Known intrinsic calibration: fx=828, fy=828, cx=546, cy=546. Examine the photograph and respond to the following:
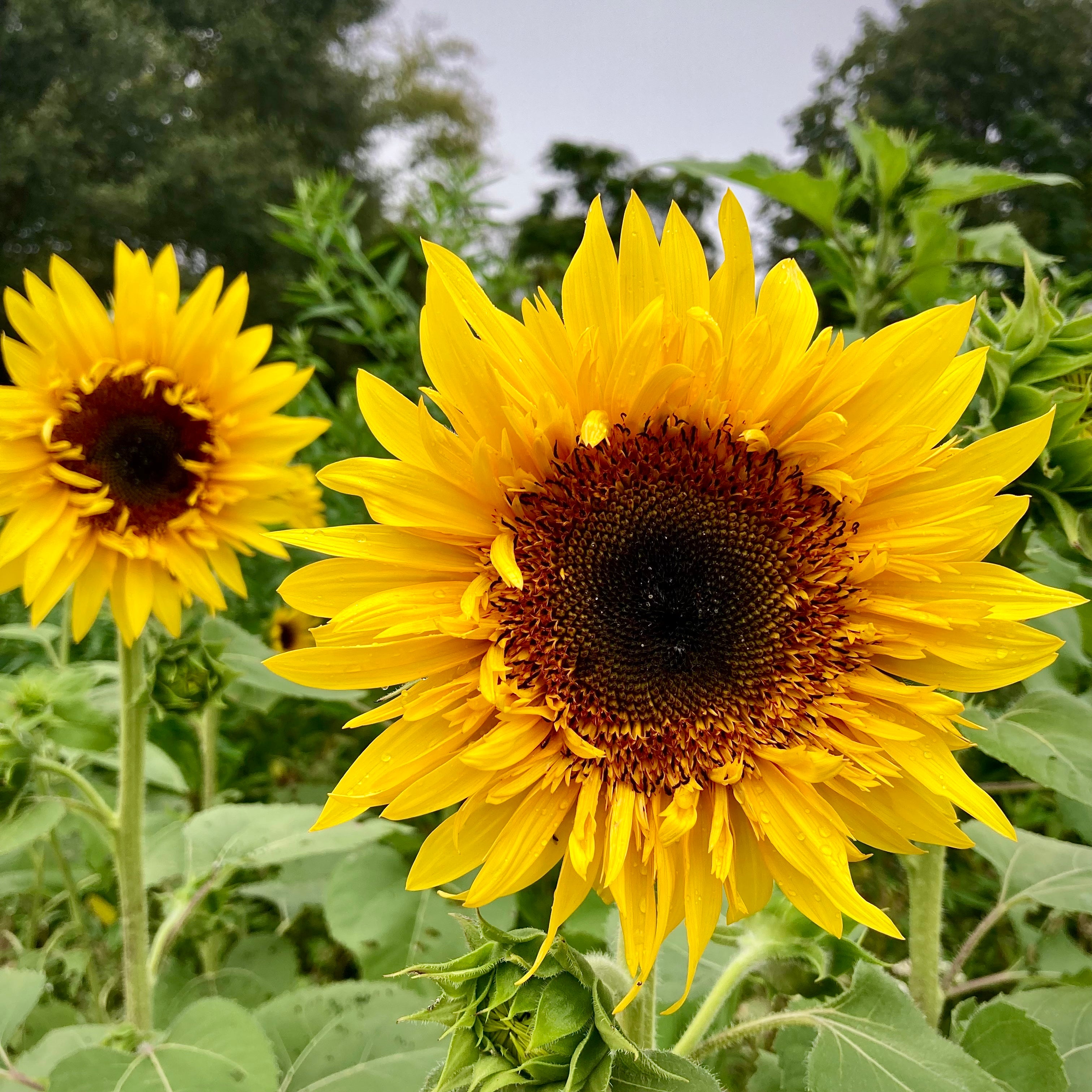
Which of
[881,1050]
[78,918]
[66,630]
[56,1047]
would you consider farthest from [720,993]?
[66,630]

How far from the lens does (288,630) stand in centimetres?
288

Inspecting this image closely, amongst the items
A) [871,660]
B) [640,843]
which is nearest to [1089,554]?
[871,660]

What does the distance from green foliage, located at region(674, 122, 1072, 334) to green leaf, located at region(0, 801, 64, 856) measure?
161 cm

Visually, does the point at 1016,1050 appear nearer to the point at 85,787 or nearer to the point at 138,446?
the point at 85,787

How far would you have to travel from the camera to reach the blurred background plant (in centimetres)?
96

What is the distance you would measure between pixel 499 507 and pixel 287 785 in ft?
6.90

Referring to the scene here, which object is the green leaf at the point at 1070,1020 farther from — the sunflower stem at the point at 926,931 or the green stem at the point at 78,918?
the green stem at the point at 78,918

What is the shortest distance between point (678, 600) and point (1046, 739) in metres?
0.46

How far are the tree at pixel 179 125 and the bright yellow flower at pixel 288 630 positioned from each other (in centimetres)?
705

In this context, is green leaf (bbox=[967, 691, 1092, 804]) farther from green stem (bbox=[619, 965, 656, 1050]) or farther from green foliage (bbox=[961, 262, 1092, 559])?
green stem (bbox=[619, 965, 656, 1050])

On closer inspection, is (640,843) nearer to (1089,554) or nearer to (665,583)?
(665,583)

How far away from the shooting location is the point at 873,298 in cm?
169

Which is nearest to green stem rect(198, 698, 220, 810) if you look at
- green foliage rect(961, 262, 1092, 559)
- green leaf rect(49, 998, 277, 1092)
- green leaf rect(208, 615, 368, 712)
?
green leaf rect(208, 615, 368, 712)

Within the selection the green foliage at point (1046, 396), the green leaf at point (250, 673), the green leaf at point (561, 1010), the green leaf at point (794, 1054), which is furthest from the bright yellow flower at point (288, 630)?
the green foliage at point (1046, 396)
